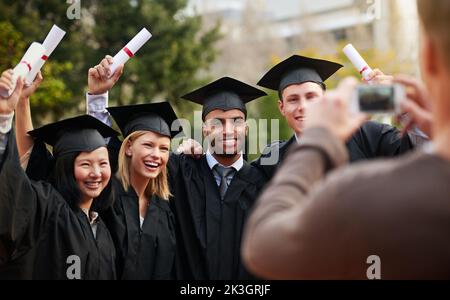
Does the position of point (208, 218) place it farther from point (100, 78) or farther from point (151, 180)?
point (100, 78)

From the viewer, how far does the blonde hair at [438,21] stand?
53.8 inches

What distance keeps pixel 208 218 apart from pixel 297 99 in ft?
3.59

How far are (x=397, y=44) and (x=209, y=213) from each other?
23.7 metres

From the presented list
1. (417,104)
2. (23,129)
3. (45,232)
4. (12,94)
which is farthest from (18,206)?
(417,104)

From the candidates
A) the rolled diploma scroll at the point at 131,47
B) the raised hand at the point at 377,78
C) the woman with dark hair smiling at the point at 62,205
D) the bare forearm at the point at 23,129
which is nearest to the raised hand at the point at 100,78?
the rolled diploma scroll at the point at 131,47

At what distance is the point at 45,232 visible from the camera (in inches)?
159

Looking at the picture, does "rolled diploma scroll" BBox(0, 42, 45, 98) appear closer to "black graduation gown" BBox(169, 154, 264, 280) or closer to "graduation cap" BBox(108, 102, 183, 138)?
"graduation cap" BBox(108, 102, 183, 138)

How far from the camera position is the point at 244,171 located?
16.2 ft

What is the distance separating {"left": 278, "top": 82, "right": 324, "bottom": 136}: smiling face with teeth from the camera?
4867mm

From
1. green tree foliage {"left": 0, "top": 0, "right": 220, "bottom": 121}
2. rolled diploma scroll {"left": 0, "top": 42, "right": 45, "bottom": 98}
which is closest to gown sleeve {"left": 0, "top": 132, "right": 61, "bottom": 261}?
rolled diploma scroll {"left": 0, "top": 42, "right": 45, "bottom": 98}

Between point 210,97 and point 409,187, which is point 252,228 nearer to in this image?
point 409,187

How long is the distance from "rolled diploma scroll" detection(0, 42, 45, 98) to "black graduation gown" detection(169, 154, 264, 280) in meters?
1.58

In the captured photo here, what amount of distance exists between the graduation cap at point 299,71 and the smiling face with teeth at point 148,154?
0.99 metres
